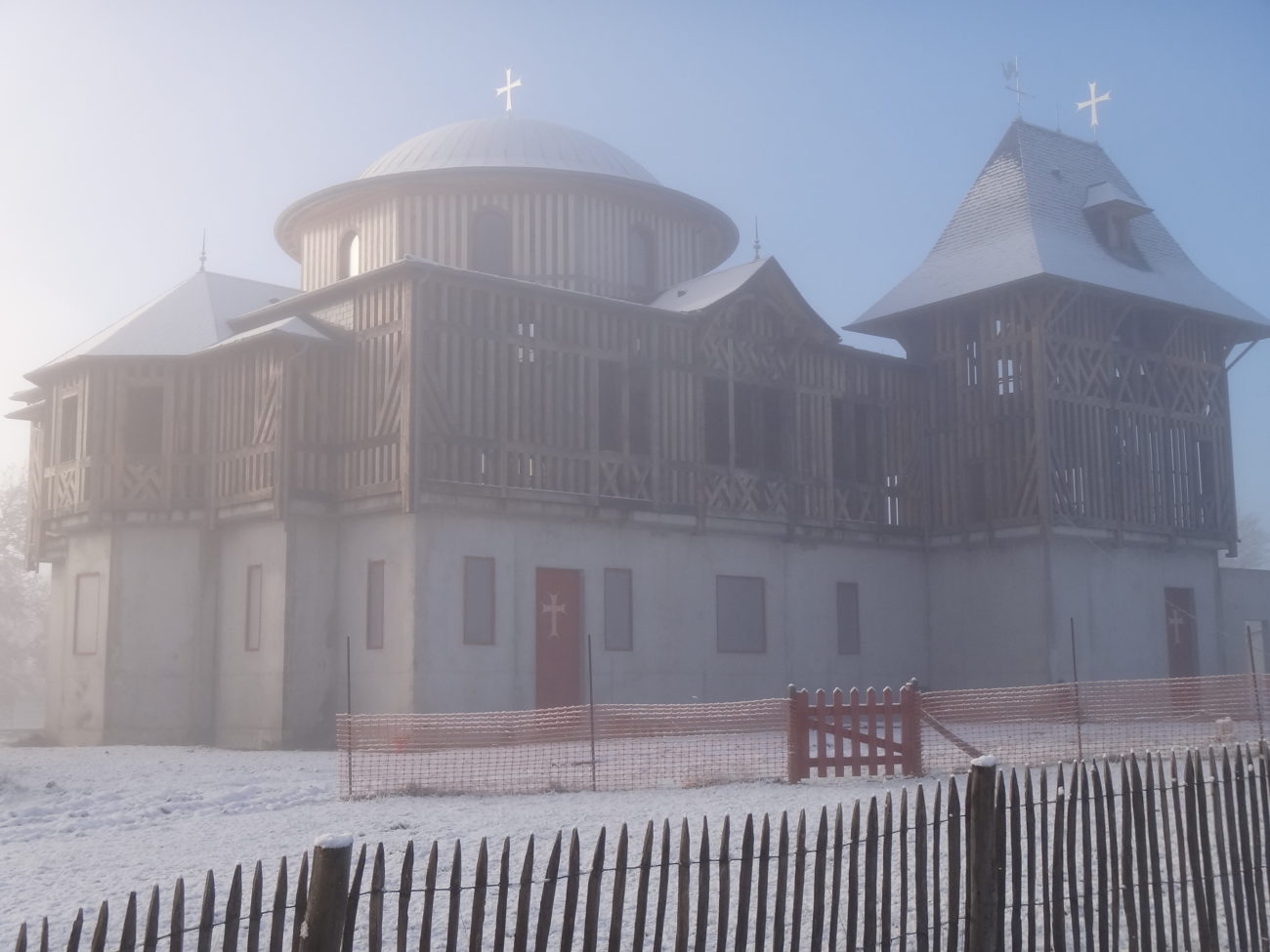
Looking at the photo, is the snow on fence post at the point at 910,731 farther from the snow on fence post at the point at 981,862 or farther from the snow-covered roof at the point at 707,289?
the snow-covered roof at the point at 707,289

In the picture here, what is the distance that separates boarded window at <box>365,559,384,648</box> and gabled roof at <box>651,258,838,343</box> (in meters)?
8.24

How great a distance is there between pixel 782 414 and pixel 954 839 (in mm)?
23481

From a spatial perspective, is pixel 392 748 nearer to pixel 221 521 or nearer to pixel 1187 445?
pixel 221 521

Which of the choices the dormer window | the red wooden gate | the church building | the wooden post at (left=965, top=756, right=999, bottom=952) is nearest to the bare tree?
the church building

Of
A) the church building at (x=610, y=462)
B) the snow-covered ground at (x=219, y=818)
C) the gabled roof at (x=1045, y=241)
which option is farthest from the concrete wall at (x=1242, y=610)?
the snow-covered ground at (x=219, y=818)

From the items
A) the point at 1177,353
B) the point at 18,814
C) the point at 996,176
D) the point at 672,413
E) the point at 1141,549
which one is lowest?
the point at 18,814

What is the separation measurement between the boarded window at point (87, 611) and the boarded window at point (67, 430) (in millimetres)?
2548

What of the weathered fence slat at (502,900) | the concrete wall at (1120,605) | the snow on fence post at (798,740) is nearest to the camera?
the weathered fence slat at (502,900)

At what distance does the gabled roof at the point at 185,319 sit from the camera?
98.0 ft

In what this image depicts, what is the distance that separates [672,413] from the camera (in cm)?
2903

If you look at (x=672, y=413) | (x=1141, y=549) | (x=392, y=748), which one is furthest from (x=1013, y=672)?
(x=392, y=748)

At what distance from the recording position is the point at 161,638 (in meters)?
28.7

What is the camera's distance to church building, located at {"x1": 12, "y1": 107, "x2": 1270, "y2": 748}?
86.2ft

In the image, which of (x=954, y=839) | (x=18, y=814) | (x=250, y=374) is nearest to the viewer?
(x=954, y=839)
